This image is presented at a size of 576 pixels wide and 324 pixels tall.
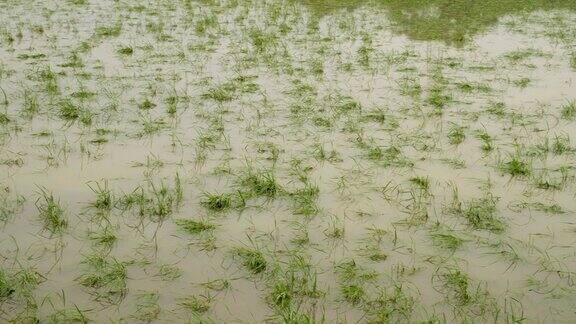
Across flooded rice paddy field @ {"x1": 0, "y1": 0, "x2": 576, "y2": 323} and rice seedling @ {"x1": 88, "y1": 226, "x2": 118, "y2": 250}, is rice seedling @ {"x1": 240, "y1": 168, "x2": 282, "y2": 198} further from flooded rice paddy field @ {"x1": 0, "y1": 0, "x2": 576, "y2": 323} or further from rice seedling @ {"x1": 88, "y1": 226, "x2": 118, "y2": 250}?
rice seedling @ {"x1": 88, "y1": 226, "x2": 118, "y2": 250}

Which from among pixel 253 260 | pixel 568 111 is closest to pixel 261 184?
pixel 253 260

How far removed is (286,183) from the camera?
434 cm

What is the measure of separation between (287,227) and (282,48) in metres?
5.53

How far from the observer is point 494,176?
4.45 metres

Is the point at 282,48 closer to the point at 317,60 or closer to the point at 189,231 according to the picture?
the point at 317,60

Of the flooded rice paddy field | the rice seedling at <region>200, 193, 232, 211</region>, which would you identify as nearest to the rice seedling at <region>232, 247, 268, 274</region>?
the flooded rice paddy field

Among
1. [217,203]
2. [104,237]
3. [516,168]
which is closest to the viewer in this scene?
[104,237]

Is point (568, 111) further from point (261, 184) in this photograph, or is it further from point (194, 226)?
point (194, 226)

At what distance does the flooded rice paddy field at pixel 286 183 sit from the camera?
9.99 feet

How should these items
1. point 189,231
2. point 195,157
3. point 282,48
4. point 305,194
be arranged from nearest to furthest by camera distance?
point 189,231
point 305,194
point 195,157
point 282,48

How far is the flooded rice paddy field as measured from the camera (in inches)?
120

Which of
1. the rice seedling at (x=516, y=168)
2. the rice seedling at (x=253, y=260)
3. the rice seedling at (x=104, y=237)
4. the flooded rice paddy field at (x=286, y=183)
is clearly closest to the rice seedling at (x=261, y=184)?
the flooded rice paddy field at (x=286, y=183)

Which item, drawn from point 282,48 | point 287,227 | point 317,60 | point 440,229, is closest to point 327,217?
point 287,227

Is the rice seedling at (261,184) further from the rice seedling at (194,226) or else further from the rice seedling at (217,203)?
the rice seedling at (194,226)
